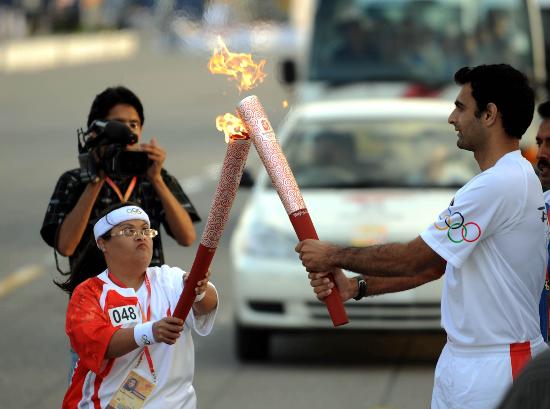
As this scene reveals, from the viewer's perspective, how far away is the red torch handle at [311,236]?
186 inches

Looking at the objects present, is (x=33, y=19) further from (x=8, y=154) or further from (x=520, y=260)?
(x=520, y=260)

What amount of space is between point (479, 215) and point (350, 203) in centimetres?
503

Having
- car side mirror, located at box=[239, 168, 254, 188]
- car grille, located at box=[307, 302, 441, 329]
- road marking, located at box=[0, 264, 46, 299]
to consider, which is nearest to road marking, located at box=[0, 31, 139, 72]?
road marking, located at box=[0, 264, 46, 299]

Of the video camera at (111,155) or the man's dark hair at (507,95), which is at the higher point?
the man's dark hair at (507,95)

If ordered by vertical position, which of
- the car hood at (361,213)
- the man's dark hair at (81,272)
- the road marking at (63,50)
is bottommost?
the road marking at (63,50)

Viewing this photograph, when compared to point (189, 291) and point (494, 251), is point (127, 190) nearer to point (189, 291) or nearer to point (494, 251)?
point (189, 291)

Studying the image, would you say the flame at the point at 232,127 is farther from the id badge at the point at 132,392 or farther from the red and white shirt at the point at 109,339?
the id badge at the point at 132,392

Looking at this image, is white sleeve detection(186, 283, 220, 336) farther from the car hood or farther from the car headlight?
the car headlight

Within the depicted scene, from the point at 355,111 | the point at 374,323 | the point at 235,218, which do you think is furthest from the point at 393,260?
the point at 235,218

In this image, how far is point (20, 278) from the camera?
41.5ft

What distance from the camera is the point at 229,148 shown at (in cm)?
469

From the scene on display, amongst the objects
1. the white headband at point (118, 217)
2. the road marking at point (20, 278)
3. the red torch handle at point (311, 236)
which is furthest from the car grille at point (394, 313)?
the red torch handle at point (311, 236)

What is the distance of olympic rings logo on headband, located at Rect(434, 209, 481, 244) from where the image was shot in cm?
458

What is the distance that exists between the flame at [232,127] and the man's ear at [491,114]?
30.3 inches
